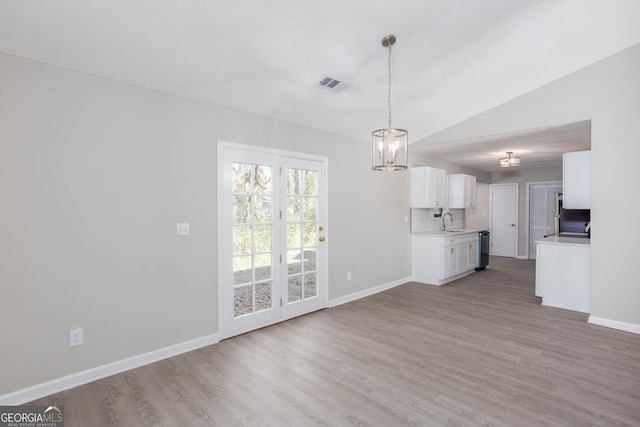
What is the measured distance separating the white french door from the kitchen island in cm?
308

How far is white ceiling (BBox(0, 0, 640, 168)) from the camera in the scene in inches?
85.4

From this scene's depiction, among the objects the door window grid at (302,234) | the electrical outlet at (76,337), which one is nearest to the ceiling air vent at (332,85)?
the door window grid at (302,234)

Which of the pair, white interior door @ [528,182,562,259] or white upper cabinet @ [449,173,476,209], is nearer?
white upper cabinet @ [449,173,476,209]

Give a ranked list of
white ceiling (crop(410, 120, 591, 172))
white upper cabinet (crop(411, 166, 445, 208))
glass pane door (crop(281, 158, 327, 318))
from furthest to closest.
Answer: white upper cabinet (crop(411, 166, 445, 208))
white ceiling (crop(410, 120, 591, 172))
glass pane door (crop(281, 158, 327, 318))

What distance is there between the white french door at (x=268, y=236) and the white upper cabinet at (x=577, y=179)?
332 centimetres

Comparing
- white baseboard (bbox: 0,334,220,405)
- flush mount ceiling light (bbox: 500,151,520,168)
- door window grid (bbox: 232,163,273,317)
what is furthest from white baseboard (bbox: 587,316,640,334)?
white baseboard (bbox: 0,334,220,405)

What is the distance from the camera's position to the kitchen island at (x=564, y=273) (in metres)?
4.09

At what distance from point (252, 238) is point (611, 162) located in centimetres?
423

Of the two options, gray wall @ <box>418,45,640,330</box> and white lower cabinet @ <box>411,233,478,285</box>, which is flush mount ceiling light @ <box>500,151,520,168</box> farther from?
gray wall @ <box>418,45,640,330</box>

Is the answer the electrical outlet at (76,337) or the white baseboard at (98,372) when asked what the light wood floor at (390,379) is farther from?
the electrical outlet at (76,337)

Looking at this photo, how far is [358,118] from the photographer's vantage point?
168 inches

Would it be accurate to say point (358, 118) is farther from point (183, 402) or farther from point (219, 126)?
point (183, 402)

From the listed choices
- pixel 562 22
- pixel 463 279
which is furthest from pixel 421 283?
pixel 562 22

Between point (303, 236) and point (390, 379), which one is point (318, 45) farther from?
point (390, 379)
